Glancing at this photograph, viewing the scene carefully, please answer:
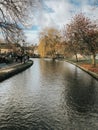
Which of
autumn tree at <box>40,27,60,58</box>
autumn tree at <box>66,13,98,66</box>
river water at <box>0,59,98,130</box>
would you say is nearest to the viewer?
river water at <box>0,59,98,130</box>

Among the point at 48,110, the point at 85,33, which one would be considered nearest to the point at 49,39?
the point at 85,33

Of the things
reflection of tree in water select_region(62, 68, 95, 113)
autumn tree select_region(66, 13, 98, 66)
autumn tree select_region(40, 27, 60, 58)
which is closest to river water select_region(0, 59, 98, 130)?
reflection of tree in water select_region(62, 68, 95, 113)

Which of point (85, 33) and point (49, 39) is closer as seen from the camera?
point (85, 33)

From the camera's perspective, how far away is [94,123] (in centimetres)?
1023

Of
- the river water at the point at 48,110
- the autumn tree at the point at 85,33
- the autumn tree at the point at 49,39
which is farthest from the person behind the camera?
the autumn tree at the point at 49,39

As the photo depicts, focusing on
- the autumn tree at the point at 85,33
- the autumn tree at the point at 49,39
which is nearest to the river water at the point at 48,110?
the autumn tree at the point at 85,33

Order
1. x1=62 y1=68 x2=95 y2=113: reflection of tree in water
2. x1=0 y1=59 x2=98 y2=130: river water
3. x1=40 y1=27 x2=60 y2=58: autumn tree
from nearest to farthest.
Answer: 1. x1=0 y1=59 x2=98 y2=130: river water
2. x1=62 y1=68 x2=95 y2=113: reflection of tree in water
3. x1=40 y1=27 x2=60 y2=58: autumn tree

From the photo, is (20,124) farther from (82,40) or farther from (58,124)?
(82,40)

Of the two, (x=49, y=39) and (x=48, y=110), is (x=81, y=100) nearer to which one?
(x=48, y=110)

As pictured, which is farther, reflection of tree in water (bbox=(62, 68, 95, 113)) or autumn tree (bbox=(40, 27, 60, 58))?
autumn tree (bbox=(40, 27, 60, 58))

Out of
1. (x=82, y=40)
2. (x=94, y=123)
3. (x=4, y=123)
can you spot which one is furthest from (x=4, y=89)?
(x=82, y=40)

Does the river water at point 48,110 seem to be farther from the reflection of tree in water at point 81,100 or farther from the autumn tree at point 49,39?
the autumn tree at point 49,39

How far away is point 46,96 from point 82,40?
27768 mm

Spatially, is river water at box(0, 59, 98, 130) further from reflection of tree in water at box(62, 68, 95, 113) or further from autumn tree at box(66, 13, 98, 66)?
autumn tree at box(66, 13, 98, 66)
